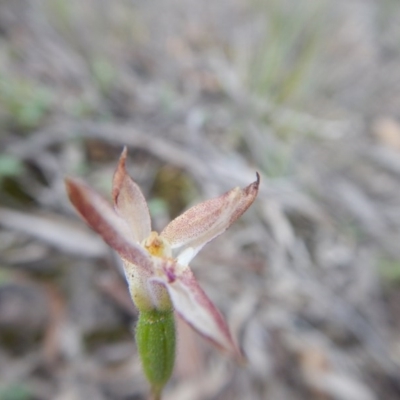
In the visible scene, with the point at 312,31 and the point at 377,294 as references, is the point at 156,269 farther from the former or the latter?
the point at 312,31

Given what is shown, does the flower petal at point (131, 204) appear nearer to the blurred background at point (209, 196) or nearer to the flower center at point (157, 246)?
the flower center at point (157, 246)

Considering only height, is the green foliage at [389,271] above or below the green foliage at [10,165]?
below

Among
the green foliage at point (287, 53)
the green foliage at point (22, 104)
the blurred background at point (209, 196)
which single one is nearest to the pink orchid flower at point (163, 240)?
the blurred background at point (209, 196)

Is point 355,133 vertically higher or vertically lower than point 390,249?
higher

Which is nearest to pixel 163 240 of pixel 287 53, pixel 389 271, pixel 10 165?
pixel 10 165

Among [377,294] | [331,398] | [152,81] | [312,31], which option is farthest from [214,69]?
[331,398]

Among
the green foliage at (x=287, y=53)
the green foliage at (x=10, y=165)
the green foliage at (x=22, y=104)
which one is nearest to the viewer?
the green foliage at (x=10, y=165)

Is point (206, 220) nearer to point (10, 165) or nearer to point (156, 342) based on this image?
point (156, 342)
